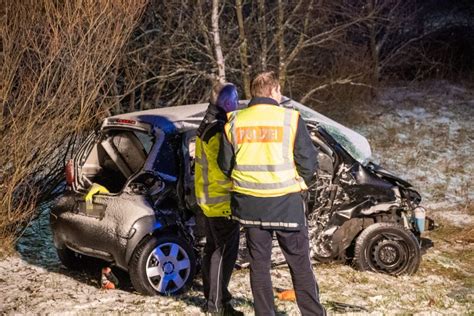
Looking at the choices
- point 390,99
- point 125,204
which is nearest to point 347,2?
point 390,99

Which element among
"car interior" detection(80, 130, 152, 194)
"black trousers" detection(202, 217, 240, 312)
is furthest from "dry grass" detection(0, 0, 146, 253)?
"black trousers" detection(202, 217, 240, 312)

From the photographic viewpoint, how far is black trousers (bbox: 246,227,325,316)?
477cm

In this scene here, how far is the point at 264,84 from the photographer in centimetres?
475

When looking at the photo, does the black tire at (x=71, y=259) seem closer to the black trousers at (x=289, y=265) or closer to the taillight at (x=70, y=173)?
the taillight at (x=70, y=173)

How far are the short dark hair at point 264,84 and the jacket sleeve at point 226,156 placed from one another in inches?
15.3

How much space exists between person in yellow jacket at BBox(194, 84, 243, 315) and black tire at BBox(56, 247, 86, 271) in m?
2.24

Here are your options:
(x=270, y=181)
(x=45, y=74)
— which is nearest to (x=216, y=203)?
(x=270, y=181)

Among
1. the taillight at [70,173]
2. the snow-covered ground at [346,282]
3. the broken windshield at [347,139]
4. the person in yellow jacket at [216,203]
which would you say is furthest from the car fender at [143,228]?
the broken windshield at [347,139]

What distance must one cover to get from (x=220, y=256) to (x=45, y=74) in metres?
3.27

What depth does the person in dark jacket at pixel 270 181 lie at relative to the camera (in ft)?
15.3

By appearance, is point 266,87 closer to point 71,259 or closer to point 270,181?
point 270,181

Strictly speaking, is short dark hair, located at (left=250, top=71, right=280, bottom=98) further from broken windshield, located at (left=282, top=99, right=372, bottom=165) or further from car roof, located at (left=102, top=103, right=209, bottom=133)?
broken windshield, located at (left=282, top=99, right=372, bottom=165)

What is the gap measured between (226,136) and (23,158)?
11.7 feet

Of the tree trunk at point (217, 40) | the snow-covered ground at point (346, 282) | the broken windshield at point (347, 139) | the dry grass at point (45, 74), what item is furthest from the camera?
A: the tree trunk at point (217, 40)
